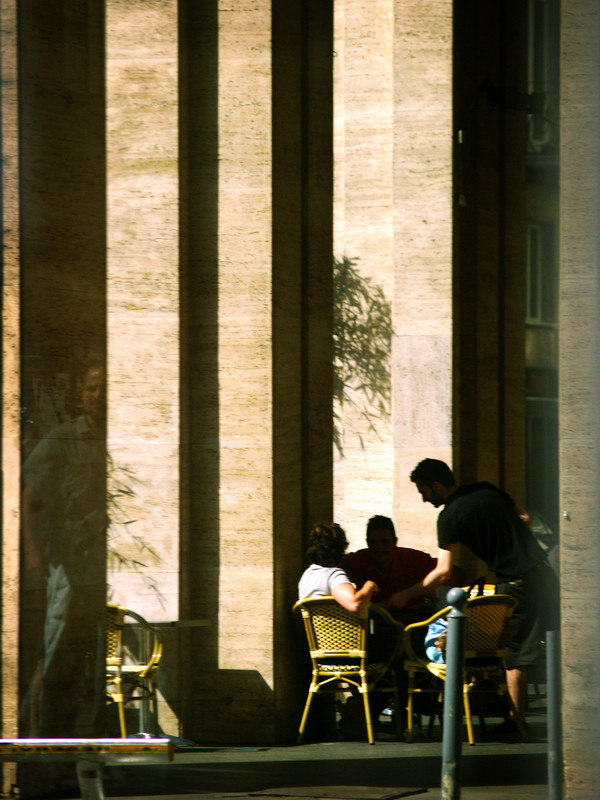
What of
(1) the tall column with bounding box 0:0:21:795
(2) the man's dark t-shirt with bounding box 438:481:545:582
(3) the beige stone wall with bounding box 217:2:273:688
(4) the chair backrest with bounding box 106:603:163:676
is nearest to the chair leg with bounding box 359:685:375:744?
(3) the beige stone wall with bounding box 217:2:273:688

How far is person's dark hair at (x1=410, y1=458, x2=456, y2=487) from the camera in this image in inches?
339

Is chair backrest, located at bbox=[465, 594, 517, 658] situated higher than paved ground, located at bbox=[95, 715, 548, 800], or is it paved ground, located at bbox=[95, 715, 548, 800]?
chair backrest, located at bbox=[465, 594, 517, 658]

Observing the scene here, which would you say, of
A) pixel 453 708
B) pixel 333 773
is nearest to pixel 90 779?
pixel 453 708

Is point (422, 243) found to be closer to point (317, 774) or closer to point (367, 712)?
point (367, 712)

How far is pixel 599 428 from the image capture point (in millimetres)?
5172

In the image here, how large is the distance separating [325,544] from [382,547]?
0.83 metres

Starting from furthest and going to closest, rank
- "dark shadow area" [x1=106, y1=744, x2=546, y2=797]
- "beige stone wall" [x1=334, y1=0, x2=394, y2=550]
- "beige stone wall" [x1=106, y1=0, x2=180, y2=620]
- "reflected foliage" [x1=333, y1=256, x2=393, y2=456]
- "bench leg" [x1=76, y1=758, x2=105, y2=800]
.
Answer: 1. "reflected foliage" [x1=333, y1=256, x2=393, y2=456]
2. "beige stone wall" [x1=334, y1=0, x2=394, y2=550]
3. "beige stone wall" [x1=106, y1=0, x2=180, y2=620]
4. "dark shadow area" [x1=106, y1=744, x2=546, y2=797]
5. "bench leg" [x1=76, y1=758, x2=105, y2=800]

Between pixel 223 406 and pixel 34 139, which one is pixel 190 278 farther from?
pixel 34 139

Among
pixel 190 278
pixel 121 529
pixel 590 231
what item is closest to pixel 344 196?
pixel 190 278

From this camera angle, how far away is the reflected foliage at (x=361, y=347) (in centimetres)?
1107

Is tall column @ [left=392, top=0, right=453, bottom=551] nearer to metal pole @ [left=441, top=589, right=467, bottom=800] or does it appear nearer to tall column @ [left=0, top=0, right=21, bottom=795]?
tall column @ [left=0, top=0, right=21, bottom=795]

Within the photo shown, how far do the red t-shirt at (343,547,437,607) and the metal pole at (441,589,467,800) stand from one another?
3.88 meters

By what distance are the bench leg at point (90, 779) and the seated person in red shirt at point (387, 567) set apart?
13.9 feet

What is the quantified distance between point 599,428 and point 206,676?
389 cm
